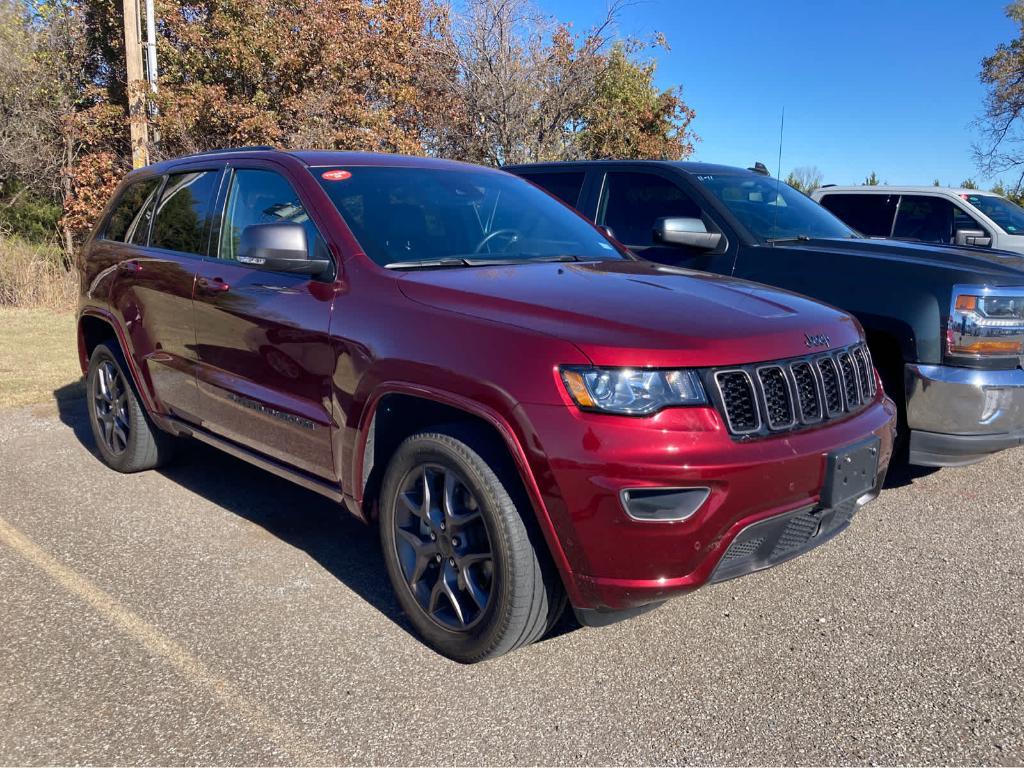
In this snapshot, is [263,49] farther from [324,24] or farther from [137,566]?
[137,566]

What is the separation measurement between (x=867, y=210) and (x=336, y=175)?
7674mm

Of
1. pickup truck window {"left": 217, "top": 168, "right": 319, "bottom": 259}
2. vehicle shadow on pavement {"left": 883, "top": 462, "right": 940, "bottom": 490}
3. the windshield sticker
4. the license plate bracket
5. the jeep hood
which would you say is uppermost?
the windshield sticker

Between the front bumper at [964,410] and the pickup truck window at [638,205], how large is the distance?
1.96m

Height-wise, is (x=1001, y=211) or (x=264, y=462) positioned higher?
(x=1001, y=211)

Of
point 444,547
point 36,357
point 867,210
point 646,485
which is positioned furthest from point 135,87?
point 646,485

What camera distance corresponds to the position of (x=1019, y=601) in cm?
369

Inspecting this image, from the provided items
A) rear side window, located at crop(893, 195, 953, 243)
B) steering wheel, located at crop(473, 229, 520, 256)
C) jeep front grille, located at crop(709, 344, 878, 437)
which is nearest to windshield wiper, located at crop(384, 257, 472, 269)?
steering wheel, located at crop(473, 229, 520, 256)

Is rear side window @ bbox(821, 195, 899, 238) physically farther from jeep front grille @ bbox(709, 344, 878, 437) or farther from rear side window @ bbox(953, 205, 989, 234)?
jeep front grille @ bbox(709, 344, 878, 437)

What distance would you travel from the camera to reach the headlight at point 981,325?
4.52 metres

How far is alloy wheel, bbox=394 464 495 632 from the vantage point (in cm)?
304

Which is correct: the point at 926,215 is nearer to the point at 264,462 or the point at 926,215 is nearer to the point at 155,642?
the point at 264,462

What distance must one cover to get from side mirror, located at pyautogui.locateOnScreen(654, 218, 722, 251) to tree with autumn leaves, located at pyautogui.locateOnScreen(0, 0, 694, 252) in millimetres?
9930

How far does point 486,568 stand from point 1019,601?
2326 millimetres

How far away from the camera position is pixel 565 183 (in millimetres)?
6688
